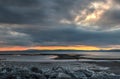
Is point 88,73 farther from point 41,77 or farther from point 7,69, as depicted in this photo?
point 7,69

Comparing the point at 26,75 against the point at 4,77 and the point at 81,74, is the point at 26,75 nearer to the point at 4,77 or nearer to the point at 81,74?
the point at 4,77

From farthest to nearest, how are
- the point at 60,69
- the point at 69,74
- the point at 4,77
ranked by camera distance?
the point at 60,69, the point at 69,74, the point at 4,77

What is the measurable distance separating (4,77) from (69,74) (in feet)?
16.8

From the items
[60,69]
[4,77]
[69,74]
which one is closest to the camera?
[4,77]

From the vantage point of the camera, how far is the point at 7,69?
24.5 meters

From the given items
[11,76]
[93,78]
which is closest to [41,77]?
[11,76]

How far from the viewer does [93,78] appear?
21.4m

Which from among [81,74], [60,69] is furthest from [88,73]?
[60,69]

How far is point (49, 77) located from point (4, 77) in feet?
11.3

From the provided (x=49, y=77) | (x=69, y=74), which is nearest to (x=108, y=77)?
(x=69, y=74)

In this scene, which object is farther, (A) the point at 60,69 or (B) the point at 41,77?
(A) the point at 60,69

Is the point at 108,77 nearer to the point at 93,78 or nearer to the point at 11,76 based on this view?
the point at 93,78

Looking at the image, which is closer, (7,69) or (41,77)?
(41,77)

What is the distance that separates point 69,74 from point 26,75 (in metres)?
3.50
